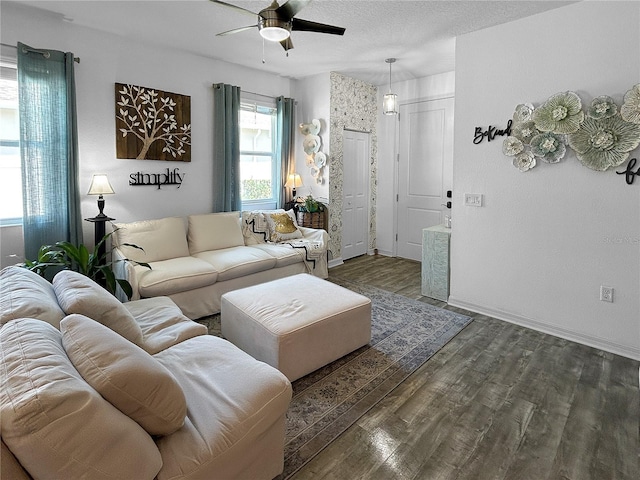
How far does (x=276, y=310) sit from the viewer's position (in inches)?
103

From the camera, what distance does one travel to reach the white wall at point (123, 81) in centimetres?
333

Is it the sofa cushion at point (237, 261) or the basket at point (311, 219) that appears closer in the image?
the sofa cushion at point (237, 261)

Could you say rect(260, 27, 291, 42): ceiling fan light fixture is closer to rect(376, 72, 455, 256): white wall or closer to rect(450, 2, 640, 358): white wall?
rect(450, 2, 640, 358): white wall

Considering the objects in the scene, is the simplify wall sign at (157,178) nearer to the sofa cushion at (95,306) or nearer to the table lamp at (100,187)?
the table lamp at (100,187)

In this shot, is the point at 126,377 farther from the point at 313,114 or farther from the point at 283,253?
the point at 313,114

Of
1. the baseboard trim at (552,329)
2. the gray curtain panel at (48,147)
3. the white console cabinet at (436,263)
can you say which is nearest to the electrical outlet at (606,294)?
the baseboard trim at (552,329)

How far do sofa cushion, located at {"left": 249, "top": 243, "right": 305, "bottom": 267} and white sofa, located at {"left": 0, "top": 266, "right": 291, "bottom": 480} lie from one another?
2164mm

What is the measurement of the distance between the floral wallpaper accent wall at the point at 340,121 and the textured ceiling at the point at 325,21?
0.59m

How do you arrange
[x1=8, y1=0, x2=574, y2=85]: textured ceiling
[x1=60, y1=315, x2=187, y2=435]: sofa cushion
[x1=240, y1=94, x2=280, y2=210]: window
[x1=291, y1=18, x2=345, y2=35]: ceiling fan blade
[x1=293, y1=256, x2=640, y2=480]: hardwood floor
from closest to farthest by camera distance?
[x1=60, y1=315, x2=187, y2=435]: sofa cushion → [x1=293, y1=256, x2=640, y2=480]: hardwood floor → [x1=291, y1=18, x2=345, y2=35]: ceiling fan blade → [x1=8, y1=0, x2=574, y2=85]: textured ceiling → [x1=240, y1=94, x2=280, y2=210]: window

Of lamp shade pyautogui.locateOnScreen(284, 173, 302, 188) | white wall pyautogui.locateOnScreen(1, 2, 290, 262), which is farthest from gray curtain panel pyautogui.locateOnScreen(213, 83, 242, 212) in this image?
lamp shade pyautogui.locateOnScreen(284, 173, 302, 188)

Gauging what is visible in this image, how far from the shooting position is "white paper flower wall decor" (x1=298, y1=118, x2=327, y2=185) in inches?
205

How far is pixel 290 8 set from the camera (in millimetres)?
2135

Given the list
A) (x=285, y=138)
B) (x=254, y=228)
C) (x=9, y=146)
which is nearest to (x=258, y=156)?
(x=285, y=138)

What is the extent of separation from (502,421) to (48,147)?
4.07 meters
